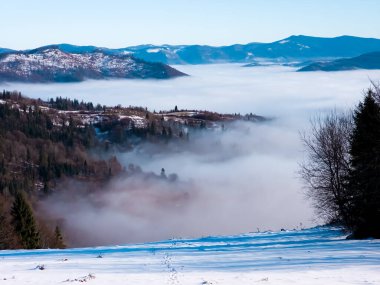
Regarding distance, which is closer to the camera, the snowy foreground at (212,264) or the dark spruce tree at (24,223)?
the snowy foreground at (212,264)

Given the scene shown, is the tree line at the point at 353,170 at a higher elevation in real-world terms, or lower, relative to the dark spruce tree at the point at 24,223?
higher

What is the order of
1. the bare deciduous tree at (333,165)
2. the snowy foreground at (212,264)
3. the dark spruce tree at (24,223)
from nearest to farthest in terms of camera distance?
the snowy foreground at (212,264), the bare deciduous tree at (333,165), the dark spruce tree at (24,223)

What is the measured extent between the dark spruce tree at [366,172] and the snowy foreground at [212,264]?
2.56m

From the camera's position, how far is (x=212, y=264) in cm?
2097

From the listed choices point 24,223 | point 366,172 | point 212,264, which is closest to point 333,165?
point 366,172

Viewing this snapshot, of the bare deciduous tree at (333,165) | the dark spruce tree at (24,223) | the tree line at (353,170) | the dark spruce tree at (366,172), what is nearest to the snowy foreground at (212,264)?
the dark spruce tree at (366,172)

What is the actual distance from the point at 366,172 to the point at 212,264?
42.4 ft

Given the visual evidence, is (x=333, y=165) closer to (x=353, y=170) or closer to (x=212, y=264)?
(x=353, y=170)

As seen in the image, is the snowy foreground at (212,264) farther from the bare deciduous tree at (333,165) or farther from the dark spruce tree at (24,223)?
the dark spruce tree at (24,223)

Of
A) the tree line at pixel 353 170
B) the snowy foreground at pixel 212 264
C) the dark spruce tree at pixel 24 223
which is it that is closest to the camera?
the snowy foreground at pixel 212 264

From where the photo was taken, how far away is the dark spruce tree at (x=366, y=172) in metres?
27.4

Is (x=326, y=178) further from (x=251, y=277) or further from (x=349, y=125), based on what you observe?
(x=251, y=277)

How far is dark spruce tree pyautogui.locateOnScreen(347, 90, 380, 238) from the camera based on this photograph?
90.0 ft

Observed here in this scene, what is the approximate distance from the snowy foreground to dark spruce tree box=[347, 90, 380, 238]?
2.56 metres
